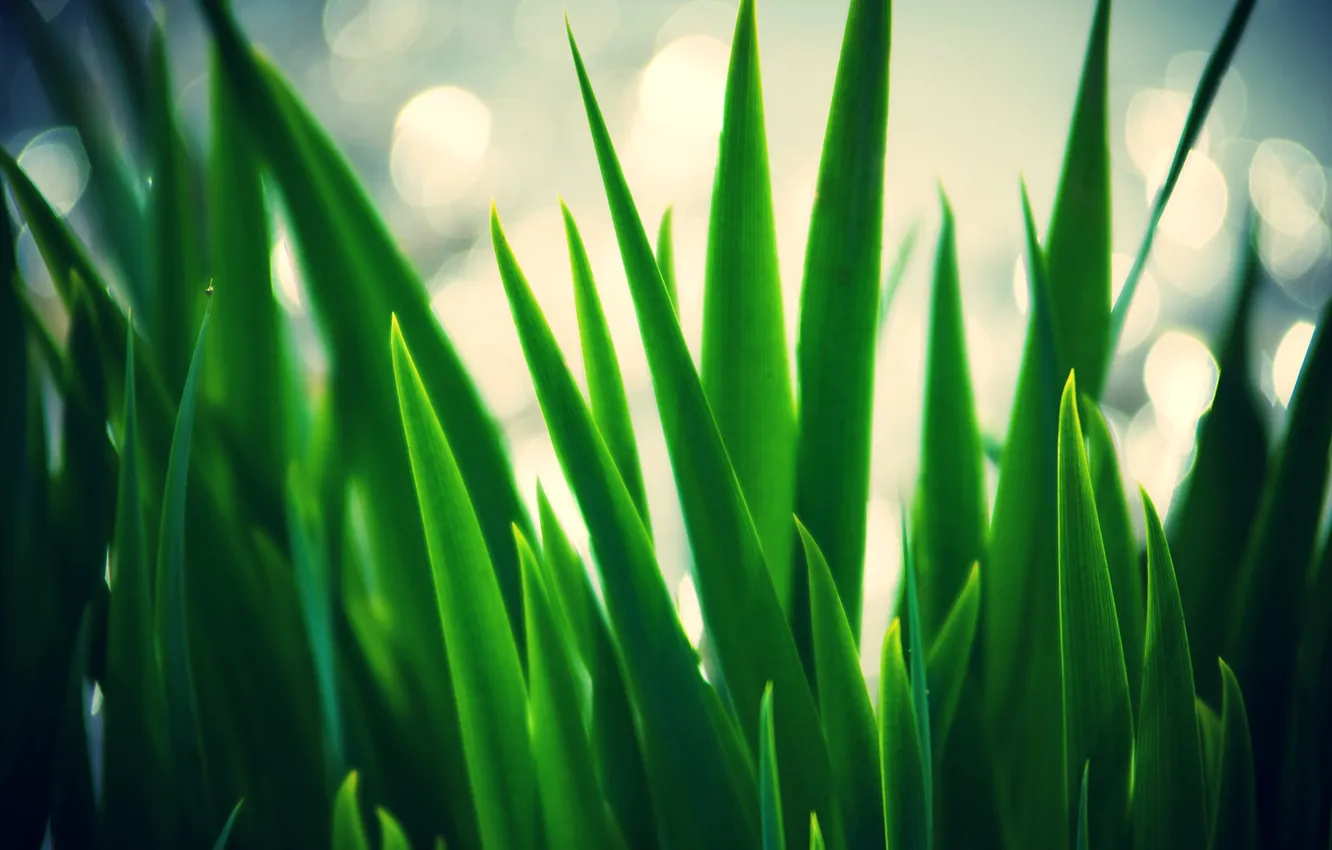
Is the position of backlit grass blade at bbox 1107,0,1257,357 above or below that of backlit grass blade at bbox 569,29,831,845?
above

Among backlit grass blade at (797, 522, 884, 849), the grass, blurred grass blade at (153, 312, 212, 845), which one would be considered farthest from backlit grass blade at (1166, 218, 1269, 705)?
blurred grass blade at (153, 312, 212, 845)

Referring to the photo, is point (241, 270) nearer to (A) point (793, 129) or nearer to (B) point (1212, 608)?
(B) point (1212, 608)

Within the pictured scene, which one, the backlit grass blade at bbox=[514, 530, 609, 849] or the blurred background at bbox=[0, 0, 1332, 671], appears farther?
the blurred background at bbox=[0, 0, 1332, 671]

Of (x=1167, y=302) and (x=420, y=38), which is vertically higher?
(x=420, y=38)

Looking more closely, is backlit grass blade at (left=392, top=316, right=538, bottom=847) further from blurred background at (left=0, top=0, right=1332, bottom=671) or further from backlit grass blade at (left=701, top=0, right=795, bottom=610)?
blurred background at (left=0, top=0, right=1332, bottom=671)

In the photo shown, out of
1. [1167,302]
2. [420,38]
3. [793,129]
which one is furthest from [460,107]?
[1167,302]

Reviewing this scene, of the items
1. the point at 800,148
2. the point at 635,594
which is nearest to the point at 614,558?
the point at 635,594
